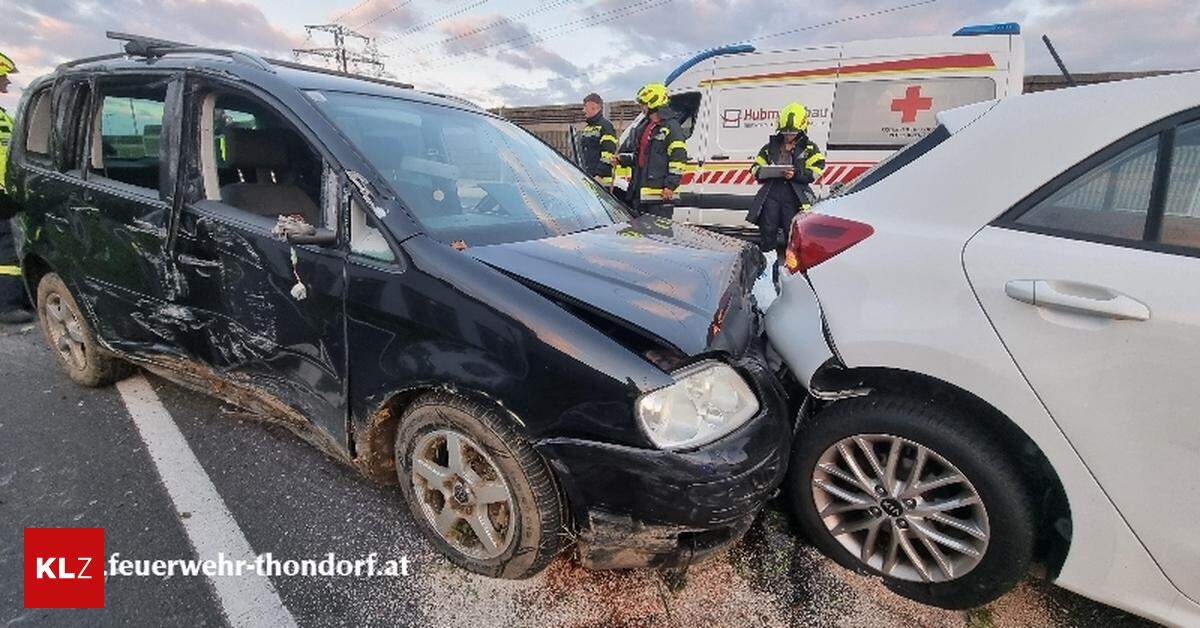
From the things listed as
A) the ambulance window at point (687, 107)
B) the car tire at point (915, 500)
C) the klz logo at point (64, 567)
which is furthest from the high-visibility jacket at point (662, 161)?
the klz logo at point (64, 567)

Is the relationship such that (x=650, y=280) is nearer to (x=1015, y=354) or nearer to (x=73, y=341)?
(x=1015, y=354)

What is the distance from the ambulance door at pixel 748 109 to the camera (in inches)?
257

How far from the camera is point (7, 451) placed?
273 centimetres

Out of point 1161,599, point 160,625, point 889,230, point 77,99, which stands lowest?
point 160,625

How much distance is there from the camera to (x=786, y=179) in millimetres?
5660

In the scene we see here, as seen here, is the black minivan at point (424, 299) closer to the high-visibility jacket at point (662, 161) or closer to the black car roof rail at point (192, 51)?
the black car roof rail at point (192, 51)

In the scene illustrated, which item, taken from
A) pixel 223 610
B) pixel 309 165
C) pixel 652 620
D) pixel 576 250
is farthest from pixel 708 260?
pixel 223 610

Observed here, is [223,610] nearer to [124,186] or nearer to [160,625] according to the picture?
[160,625]

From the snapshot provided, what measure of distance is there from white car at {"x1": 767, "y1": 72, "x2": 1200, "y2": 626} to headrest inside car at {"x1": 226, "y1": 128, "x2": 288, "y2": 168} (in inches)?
86.7

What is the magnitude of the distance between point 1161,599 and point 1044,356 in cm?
73

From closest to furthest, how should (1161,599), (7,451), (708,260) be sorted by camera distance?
(1161,599)
(708,260)
(7,451)

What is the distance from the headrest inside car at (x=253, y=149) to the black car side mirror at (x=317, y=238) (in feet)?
2.40

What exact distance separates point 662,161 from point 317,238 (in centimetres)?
480

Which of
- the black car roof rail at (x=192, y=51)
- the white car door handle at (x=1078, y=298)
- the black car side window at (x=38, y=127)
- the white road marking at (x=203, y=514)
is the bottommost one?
the white road marking at (x=203, y=514)
